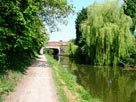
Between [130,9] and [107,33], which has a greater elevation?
[130,9]

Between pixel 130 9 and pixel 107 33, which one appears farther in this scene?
pixel 130 9

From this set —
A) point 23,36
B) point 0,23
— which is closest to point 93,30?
point 23,36

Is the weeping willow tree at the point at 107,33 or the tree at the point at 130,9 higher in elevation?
the tree at the point at 130,9

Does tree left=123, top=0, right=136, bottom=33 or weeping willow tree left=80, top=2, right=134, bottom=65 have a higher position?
tree left=123, top=0, right=136, bottom=33

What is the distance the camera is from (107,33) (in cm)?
3947

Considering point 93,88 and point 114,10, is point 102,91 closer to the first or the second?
point 93,88

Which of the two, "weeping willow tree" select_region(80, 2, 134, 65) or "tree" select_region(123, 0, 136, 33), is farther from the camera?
"tree" select_region(123, 0, 136, 33)

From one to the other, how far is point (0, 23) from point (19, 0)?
3.08 metres

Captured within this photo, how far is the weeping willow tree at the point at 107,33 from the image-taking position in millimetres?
39750

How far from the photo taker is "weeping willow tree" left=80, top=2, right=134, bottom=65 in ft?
130

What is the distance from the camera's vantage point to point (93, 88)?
21562 millimetres

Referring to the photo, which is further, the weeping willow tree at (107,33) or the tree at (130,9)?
the tree at (130,9)

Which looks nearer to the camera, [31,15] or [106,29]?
[31,15]

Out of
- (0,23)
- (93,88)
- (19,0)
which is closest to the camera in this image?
(0,23)
